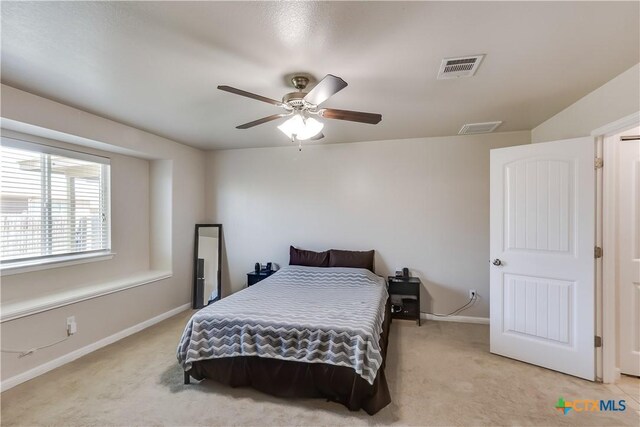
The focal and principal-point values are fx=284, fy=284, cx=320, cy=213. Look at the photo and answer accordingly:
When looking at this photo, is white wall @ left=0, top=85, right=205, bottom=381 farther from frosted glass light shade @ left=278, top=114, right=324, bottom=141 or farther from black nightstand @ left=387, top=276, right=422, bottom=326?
black nightstand @ left=387, top=276, right=422, bottom=326

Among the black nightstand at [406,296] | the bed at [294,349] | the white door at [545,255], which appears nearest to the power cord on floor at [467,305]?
the black nightstand at [406,296]

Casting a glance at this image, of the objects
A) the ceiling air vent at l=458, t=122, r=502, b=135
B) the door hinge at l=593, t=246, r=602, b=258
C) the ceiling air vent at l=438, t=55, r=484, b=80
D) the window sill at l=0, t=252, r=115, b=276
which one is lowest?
the window sill at l=0, t=252, r=115, b=276

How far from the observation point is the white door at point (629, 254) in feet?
7.75

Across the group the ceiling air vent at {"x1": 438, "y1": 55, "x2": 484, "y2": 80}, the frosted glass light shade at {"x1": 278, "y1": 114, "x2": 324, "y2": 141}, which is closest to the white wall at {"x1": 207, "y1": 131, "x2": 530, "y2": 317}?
the ceiling air vent at {"x1": 438, "y1": 55, "x2": 484, "y2": 80}

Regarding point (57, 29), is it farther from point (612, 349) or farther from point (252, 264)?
point (612, 349)

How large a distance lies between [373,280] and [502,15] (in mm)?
2684

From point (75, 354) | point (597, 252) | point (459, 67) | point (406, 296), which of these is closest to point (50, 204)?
point (75, 354)

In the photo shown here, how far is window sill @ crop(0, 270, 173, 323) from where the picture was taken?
2.35m

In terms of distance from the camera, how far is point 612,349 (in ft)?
7.58

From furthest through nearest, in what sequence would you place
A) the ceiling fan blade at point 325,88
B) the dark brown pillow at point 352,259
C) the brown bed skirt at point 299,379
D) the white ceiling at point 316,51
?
1. the dark brown pillow at point 352,259
2. the brown bed skirt at point 299,379
3. the ceiling fan blade at point 325,88
4. the white ceiling at point 316,51

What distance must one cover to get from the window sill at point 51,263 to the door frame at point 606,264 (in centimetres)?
498

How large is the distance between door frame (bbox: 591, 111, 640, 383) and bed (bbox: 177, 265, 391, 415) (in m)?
1.81

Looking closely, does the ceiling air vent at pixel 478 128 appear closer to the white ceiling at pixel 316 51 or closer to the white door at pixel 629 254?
the white ceiling at pixel 316 51

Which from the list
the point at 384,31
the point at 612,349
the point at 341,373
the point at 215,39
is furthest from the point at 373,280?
the point at 215,39
